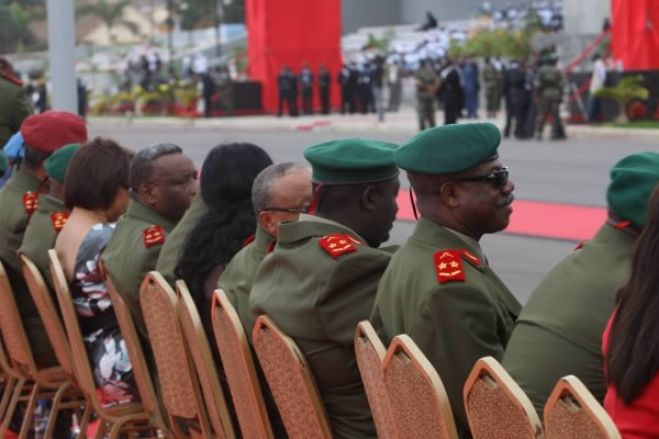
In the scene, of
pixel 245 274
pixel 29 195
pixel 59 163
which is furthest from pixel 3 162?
pixel 245 274

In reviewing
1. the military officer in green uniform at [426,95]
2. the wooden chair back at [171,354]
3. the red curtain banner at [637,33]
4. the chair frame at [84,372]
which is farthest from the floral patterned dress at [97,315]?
the red curtain banner at [637,33]

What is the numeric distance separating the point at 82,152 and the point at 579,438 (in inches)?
144

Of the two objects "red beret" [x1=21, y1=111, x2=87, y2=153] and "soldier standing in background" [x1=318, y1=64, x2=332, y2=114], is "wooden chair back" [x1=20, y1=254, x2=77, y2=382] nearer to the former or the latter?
"red beret" [x1=21, y1=111, x2=87, y2=153]

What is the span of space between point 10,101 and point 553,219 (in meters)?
7.51

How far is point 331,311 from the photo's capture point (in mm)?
3891

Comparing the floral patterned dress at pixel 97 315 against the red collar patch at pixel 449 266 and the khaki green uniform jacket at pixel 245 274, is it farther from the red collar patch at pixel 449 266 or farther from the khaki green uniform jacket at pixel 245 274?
the red collar patch at pixel 449 266

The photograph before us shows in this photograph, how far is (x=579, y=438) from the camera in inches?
99.2

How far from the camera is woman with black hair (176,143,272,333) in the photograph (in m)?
4.86

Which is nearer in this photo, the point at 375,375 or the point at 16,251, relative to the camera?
the point at 375,375

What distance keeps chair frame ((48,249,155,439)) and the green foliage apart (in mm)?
24788

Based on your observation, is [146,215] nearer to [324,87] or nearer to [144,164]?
[144,164]

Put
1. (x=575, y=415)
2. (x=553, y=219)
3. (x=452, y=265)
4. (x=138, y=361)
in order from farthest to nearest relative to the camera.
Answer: (x=553, y=219)
(x=138, y=361)
(x=452, y=265)
(x=575, y=415)

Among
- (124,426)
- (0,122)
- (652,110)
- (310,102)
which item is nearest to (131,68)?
(310,102)

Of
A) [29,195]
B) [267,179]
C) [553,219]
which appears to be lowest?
[553,219]
